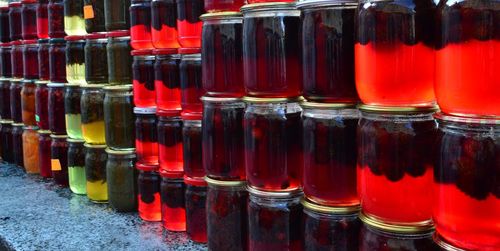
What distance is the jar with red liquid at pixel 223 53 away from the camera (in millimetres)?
2033

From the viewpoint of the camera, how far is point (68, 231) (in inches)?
107

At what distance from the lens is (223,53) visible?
204cm

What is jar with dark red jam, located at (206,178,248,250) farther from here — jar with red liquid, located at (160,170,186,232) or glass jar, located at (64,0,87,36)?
glass jar, located at (64,0,87,36)

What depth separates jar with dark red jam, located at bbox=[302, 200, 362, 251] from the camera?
161 centimetres

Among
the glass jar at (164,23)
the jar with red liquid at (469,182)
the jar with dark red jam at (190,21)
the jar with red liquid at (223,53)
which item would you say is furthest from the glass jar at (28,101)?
the jar with red liquid at (469,182)

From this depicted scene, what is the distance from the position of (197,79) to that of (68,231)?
1.03m

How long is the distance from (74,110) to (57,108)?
211 millimetres

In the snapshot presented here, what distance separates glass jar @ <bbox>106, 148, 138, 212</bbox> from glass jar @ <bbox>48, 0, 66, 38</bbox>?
3.12 feet

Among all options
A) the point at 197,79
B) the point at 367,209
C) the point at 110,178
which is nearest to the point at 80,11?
the point at 110,178

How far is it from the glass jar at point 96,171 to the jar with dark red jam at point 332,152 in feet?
5.54

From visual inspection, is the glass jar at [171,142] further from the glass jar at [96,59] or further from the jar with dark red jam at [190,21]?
A: the glass jar at [96,59]

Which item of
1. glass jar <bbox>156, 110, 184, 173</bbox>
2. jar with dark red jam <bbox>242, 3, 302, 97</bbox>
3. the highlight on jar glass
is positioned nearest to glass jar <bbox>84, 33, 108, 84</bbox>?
glass jar <bbox>156, 110, 184, 173</bbox>

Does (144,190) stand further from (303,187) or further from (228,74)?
(303,187)

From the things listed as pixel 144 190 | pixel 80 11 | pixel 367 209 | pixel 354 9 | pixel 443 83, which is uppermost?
pixel 80 11
